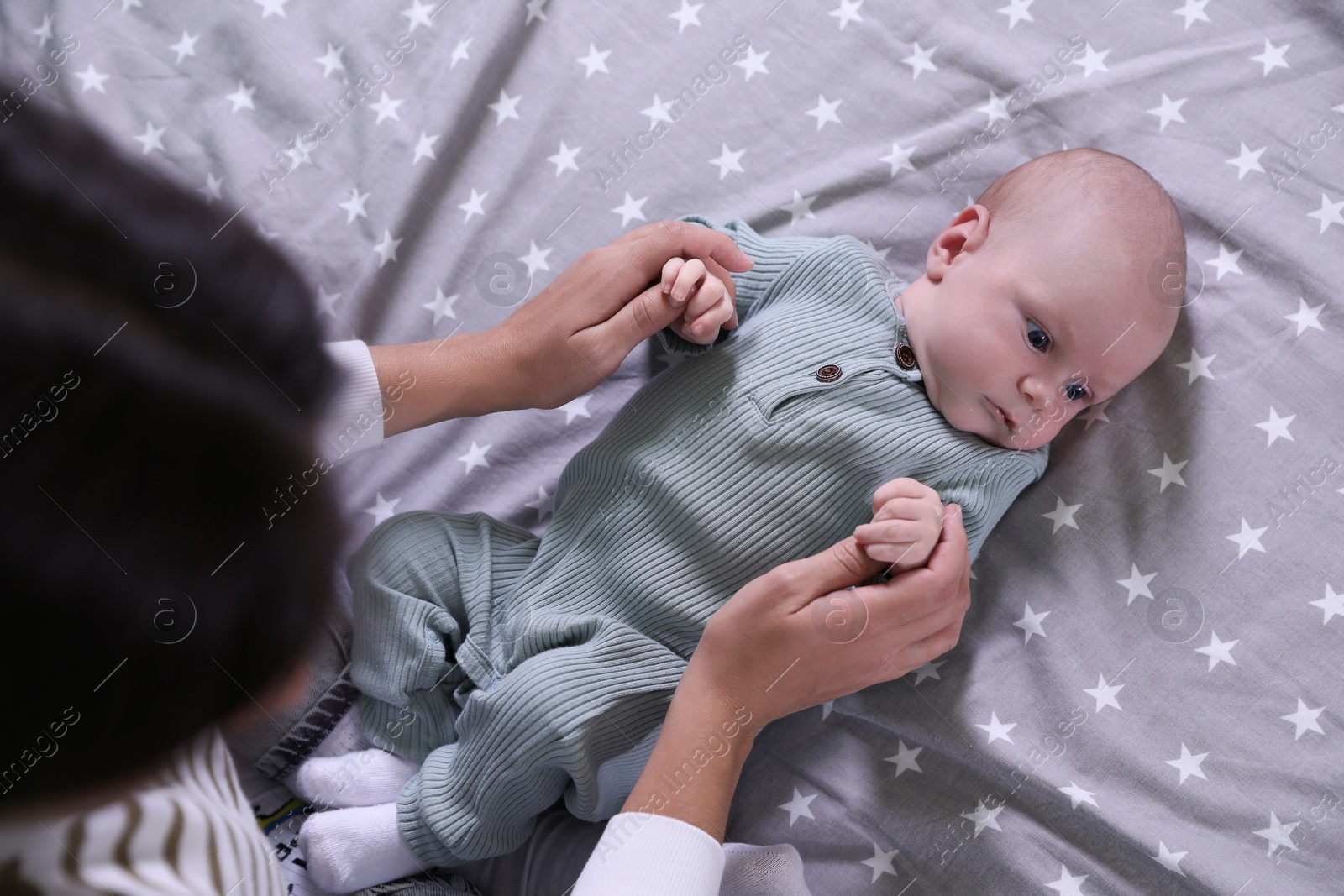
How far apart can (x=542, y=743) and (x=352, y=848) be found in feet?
0.96

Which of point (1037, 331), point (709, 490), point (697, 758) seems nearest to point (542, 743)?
point (697, 758)

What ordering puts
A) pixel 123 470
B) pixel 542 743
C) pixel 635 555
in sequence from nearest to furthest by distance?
1. pixel 123 470
2. pixel 542 743
3. pixel 635 555

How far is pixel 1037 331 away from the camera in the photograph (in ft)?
3.97

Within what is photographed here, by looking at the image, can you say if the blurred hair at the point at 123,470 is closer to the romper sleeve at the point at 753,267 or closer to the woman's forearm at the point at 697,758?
the woman's forearm at the point at 697,758

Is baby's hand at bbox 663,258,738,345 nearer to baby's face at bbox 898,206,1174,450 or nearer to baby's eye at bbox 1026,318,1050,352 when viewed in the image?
baby's face at bbox 898,206,1174,450

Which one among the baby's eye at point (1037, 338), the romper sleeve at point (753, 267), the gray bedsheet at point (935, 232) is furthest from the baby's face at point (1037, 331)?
the romper sleeve at point (753, 267)

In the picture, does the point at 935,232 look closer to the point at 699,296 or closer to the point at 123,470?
the point at 699,296

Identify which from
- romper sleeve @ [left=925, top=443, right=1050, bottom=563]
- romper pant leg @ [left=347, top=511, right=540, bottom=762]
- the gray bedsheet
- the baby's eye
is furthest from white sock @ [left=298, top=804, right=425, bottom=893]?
the baby's eye

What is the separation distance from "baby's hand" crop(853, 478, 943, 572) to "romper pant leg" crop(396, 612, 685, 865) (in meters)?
0.34

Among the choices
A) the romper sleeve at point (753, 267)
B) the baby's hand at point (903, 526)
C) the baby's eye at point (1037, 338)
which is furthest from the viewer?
the romper sleeve at point (753, 267)

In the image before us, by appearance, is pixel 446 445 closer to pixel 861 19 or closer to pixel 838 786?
pixel 838 786

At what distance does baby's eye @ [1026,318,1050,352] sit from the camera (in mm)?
1208

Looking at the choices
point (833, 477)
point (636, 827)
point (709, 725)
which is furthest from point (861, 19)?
point (636, 827)

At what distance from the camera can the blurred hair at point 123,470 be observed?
76 cm
